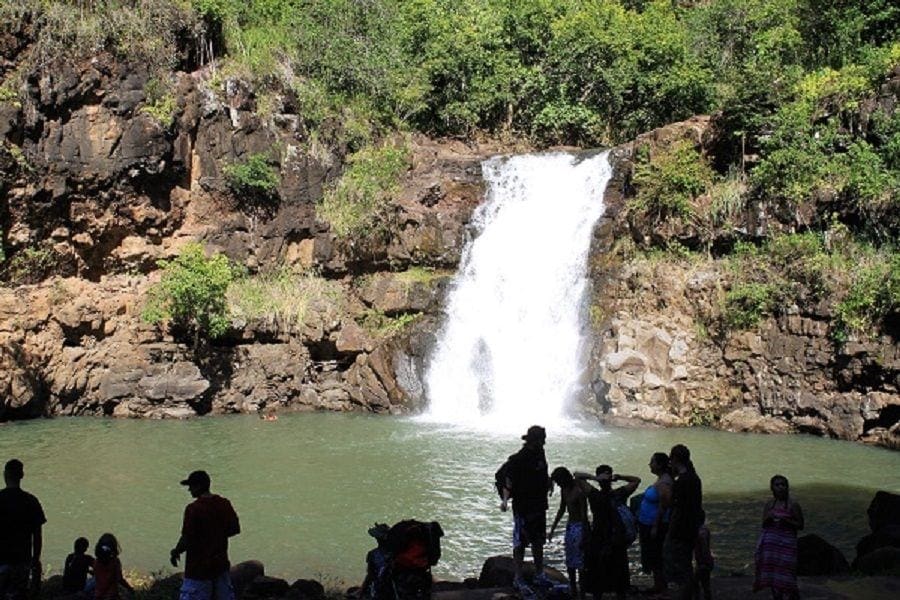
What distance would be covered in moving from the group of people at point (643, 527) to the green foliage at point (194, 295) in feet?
60.3

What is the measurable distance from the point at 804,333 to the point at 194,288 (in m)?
17.0

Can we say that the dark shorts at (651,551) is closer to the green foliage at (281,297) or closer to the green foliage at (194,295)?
the green foliage at (194,295)

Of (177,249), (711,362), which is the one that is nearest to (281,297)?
(177,249)

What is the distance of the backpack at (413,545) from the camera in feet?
23.3

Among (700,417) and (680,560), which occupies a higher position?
(700,417)

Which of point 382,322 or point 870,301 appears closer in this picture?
point 870,301

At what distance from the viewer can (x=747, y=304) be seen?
22.5 metres

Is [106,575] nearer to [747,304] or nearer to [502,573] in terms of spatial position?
[502,573]

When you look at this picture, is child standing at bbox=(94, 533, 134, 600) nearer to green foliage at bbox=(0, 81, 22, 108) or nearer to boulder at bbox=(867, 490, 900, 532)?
boulder at bbox=(867, 490, 900, 532)

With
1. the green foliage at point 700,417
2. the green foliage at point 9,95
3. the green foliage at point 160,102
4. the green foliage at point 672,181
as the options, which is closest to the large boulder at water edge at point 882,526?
the green foliage at point 700,417

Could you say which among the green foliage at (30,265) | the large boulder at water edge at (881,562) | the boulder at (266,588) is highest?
the green foliage at (30,265)

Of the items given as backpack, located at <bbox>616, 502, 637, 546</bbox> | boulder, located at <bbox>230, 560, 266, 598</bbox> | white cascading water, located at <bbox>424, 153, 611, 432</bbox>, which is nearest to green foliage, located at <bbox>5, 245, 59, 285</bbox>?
white cascading water, located at <bbox>424, 153, 611, 432</bbox>

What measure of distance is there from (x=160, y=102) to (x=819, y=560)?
2351cm

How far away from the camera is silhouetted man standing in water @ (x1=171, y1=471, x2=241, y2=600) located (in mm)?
6918
